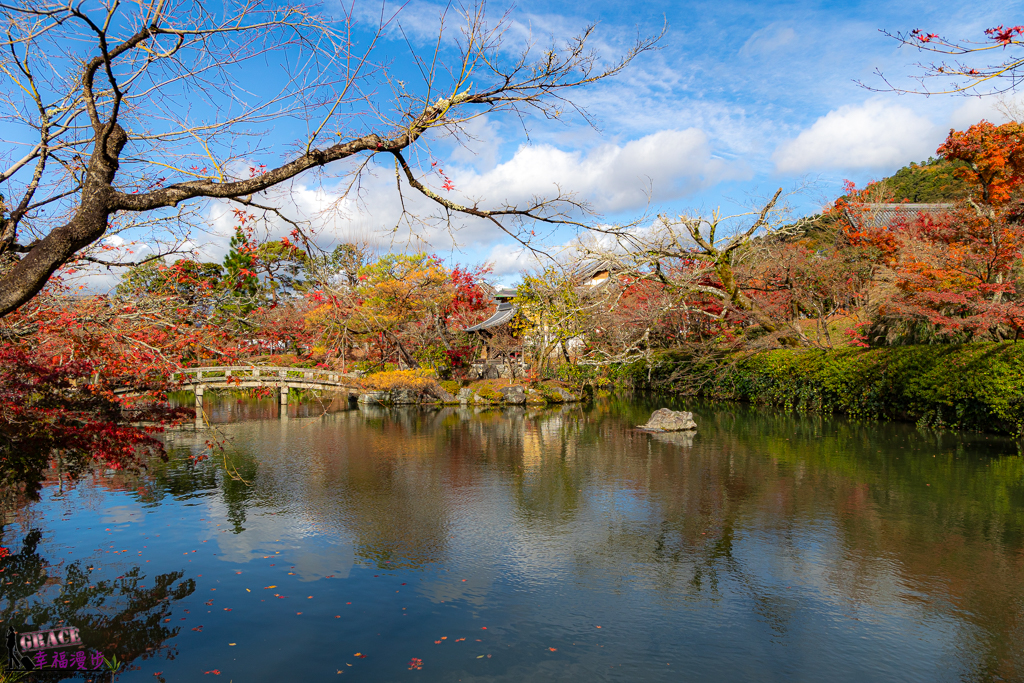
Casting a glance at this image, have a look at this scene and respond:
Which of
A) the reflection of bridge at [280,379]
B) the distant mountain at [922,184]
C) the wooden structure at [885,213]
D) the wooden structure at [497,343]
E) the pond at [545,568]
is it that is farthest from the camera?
the distant mountain at [922,184]

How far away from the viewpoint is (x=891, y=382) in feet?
45.0

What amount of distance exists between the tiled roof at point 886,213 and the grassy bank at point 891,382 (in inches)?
248

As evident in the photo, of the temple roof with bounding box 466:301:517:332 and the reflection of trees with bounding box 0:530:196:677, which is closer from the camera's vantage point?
the reflection of trees with bounding box 0:530:196:677

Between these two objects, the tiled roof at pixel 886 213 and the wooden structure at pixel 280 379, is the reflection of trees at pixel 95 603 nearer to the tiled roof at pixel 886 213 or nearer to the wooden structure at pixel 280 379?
the wooden structure at pixel 280 379

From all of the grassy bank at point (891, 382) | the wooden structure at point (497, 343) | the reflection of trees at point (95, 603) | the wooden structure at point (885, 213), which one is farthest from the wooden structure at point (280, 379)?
the wooden structure at point (885, 213)

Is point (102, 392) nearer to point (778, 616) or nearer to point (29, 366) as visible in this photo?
point (29, 366)

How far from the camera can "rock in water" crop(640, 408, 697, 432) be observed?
554 inches

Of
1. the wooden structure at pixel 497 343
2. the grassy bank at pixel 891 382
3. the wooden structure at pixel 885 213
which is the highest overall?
the wooden structure at pixel 885 213

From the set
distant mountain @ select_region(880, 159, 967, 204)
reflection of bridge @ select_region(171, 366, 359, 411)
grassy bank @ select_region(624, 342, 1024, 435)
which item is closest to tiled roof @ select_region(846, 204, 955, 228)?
distant mountain @ select_region(880, 159, 967, 204)

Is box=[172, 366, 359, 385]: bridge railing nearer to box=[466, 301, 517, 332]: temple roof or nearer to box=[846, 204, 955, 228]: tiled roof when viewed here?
box=[466, 301, 517, 332]: temple roof

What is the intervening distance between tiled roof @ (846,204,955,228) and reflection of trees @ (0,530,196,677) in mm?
21533

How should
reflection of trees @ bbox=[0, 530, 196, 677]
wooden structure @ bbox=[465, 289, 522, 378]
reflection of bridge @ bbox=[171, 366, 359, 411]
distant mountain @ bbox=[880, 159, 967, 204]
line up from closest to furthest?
reflection of trees @ bbox=[0, 530, 196, 677] < reflection of bridge @ bbox=[171, 366, 359, 411] < wooden structure @ bbox=[465, 289, 522, 378] < distant mountain @ bbox=[880, 159, 967, 204]

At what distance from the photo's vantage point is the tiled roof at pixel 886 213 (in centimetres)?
1999

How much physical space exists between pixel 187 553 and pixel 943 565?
7583 millimetres
